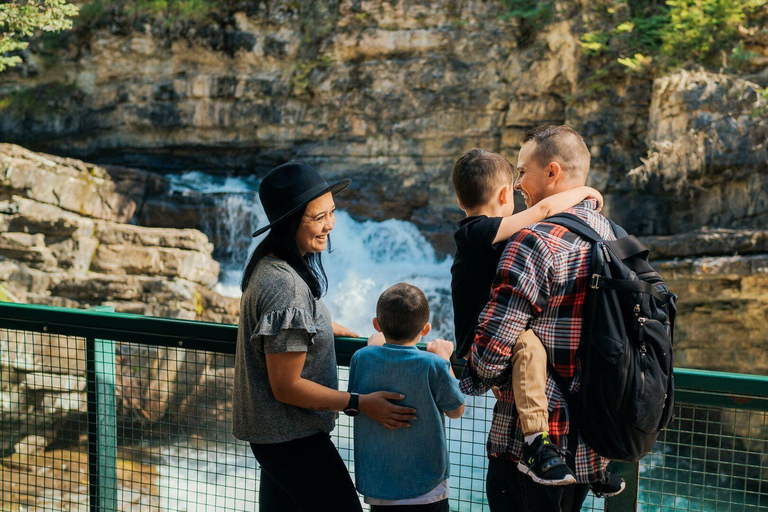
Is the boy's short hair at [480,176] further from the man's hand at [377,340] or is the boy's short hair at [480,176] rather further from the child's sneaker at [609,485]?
the child's sneaker at [609,485]

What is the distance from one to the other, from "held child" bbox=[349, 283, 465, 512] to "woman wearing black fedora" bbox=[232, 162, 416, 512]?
6 centimetres

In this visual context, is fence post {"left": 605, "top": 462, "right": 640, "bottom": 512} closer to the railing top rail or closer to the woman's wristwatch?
the railing top rail

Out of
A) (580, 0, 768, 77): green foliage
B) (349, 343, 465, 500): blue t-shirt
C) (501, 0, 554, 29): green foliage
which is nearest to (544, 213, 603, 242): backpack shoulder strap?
(349, 343, 465, 500): blue t-shirt

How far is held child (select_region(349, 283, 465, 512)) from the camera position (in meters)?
2.33

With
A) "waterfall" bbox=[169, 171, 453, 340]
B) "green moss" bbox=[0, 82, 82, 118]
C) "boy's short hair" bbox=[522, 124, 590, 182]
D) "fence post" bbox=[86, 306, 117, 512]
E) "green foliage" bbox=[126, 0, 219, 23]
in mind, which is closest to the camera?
"boy's short hair" bbox=[522, 124, 590, 182]

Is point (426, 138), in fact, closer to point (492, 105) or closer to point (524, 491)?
point (492, 105)

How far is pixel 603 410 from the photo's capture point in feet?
5.96

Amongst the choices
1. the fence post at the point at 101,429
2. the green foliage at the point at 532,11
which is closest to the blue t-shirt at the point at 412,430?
the fence post at the point at 101,429

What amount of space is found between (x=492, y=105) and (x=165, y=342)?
16.5 meters

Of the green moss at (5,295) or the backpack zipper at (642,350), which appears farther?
the green moss at (5,295)

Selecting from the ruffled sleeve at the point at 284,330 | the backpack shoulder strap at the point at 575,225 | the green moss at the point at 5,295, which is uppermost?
the backpack shoulder strap at the point at 575,225

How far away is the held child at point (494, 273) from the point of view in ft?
5.99

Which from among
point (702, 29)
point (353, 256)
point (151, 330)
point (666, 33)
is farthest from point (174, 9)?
point (151, 330)

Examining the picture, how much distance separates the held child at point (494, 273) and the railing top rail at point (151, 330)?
53cm
